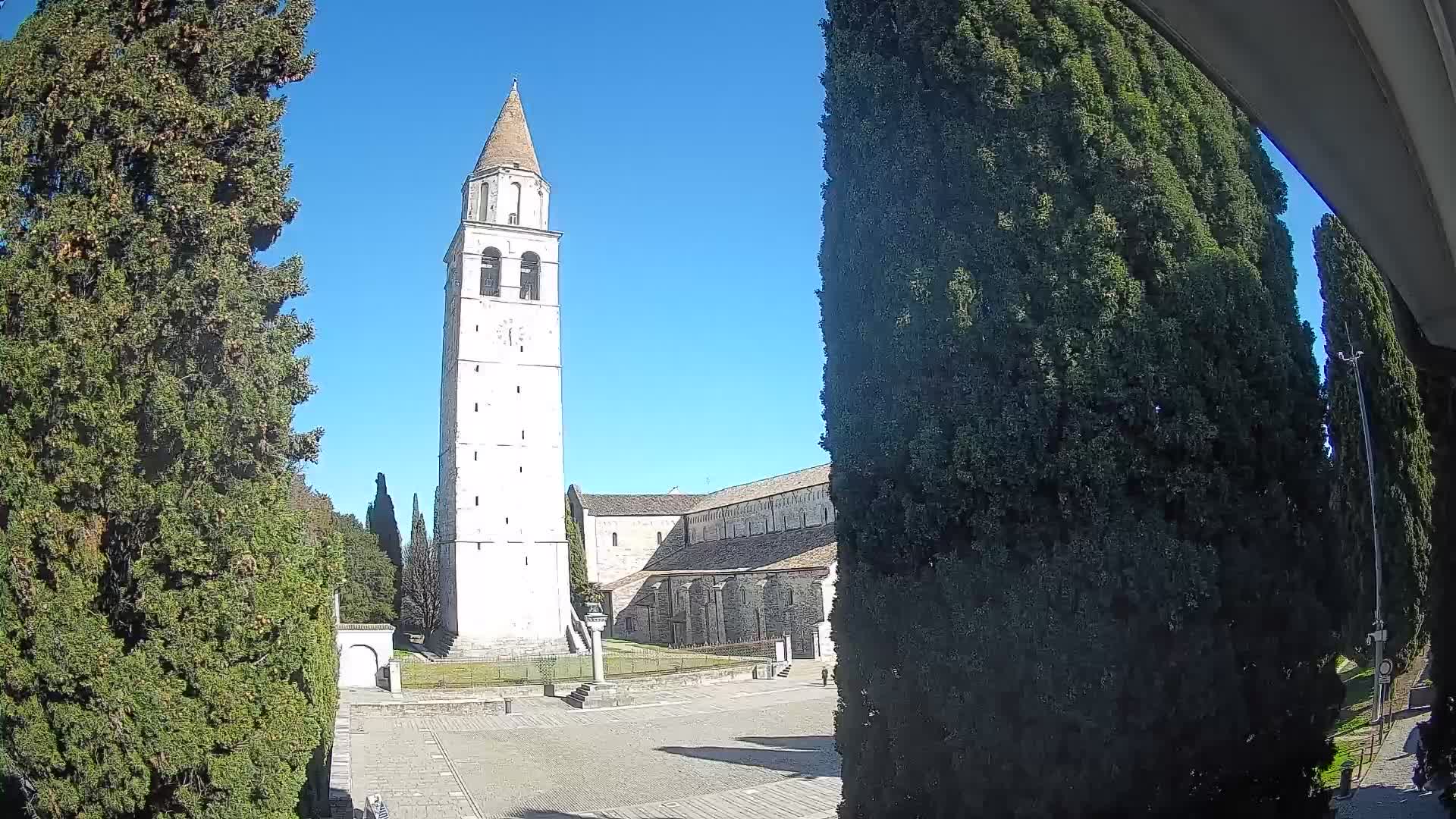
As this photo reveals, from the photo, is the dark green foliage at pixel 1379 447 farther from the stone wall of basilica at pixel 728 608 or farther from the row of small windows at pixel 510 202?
the row of small windows at pixel 510 202

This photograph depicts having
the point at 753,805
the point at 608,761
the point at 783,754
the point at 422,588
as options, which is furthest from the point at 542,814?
the point at 422,588

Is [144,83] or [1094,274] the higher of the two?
[144,83]

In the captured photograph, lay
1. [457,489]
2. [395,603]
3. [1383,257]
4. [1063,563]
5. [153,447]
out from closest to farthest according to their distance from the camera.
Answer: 1. [1383,257]
2. [1063,563]
3. [153,447]
4. [457,489]
5. [395,603]

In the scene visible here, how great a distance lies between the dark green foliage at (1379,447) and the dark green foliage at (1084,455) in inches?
315

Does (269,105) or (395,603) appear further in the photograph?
(395,603)

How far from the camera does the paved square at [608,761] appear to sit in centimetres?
1166

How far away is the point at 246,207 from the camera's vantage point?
19.4 feet

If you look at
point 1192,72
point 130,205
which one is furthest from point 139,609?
point 1192,72

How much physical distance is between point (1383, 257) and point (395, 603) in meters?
43.6

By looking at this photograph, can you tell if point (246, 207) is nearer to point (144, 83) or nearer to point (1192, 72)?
point (144, 83)

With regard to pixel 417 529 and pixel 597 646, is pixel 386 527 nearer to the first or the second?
pixel 417 529

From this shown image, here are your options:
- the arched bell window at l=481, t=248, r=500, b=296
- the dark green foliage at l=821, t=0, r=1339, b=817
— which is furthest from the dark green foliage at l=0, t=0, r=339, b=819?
the arched bell window at l=481, t=248, r=500, b=296

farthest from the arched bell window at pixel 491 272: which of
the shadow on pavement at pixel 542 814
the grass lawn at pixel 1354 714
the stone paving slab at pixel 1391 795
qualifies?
the stone paving slab at pixel 1391 795

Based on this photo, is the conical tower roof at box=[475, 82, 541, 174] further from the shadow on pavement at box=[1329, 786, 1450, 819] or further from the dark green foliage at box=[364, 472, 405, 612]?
the shadow on pavement at box=[1329, 786, 1450, 819]
